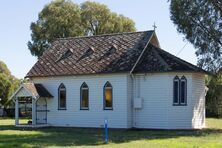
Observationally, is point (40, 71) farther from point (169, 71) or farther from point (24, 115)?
point (24, 115)

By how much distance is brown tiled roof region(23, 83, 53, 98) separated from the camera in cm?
4062

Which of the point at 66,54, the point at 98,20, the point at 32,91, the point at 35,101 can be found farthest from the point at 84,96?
the point at 98,20

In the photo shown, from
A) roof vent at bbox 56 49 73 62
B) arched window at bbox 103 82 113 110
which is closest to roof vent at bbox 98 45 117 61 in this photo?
arched window at bbox 103 82 113 110

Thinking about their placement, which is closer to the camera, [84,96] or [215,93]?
[84,96]

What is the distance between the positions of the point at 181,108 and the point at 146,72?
3693 mm

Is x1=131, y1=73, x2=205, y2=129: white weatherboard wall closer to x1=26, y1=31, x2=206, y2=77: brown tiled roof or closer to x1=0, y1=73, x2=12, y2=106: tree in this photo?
x1=26, y1=31, x2=206, y2=77: brown tiled roof

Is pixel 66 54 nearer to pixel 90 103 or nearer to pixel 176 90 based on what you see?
pixel 90 103

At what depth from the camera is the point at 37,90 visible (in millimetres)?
41406

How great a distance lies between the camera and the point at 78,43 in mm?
44531

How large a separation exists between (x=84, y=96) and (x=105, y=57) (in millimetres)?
3572

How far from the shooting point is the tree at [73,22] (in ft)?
238

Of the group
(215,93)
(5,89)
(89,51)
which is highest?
(89,51)

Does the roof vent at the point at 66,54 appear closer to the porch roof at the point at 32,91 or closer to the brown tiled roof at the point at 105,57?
the brown tiled roof at the point at 105,57

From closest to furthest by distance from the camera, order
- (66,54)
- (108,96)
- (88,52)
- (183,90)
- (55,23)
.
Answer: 1. (183,90)
2. (108,96)
3. (88,52)
4. (66,54)
5. (55,23)
